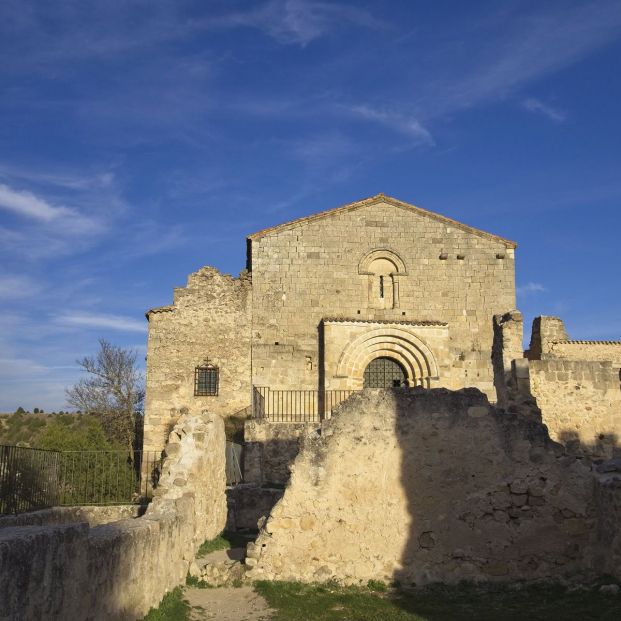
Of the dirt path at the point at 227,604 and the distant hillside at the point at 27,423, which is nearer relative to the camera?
the dirt path at the point at 227,604

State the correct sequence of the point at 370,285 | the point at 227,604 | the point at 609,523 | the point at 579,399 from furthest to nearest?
the point at 370,285 < the point at 579,399 < the point at 609,523 < the point at 227,604

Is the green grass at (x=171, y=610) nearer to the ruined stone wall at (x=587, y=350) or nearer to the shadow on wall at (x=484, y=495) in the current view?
the shadow on wall at (x=484, y=495)

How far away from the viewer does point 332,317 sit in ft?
68.6

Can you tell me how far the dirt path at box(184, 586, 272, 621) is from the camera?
24.1 feet

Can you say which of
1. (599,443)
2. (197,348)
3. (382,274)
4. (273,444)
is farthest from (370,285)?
(599,443)

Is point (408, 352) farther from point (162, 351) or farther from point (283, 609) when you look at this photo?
point (283, 609)

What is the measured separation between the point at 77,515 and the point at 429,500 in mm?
5704

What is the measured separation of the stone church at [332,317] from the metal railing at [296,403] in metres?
0.03

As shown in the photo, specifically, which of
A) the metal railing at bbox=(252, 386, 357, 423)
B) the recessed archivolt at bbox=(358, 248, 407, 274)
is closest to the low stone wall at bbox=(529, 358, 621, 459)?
the metal railing at bbox=(252, 386, 357, 423)

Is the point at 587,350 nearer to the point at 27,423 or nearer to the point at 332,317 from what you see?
the point at 332,317

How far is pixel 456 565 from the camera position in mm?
8422

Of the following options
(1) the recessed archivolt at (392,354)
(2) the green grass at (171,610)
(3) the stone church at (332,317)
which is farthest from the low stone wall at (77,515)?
(1) the recessed archivolt at (392,354)

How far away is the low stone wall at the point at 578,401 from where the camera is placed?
A: 1477 cm

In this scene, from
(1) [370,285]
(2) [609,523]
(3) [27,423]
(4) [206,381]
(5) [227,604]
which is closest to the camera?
(5) [227,604]
